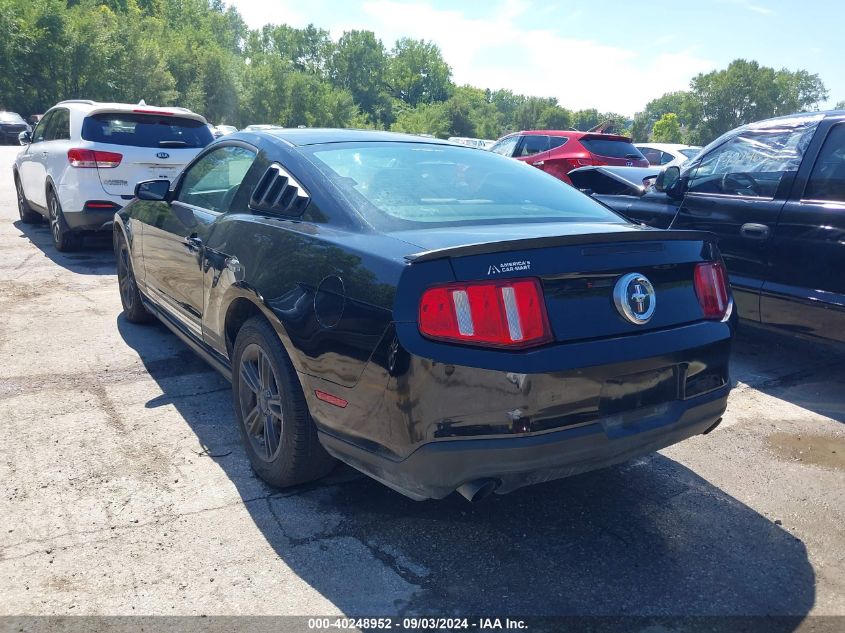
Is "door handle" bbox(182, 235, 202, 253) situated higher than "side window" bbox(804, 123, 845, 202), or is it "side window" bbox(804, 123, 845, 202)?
"side window" bbox(804, 123, 845, 202)

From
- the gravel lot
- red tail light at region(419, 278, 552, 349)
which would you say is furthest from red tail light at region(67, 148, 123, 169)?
red tail light at region(419, 278, 552, 349)

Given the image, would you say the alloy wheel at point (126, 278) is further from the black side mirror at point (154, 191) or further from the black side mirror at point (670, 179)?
the black side mirror at point (670, 179)

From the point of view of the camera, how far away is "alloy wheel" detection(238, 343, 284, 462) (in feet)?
10.6

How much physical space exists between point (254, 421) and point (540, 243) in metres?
1.66

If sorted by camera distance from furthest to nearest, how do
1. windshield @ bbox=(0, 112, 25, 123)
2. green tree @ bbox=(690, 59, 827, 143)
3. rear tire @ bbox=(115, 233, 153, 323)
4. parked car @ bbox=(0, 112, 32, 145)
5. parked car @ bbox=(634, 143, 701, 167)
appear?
green tree @ bbox=(690, 59, 827, 143)
windshield @ bbox=(0, 112, 25, 123)
parked car @ bbox=(0, 112, 32, 145)
parked car @ bbox=(634, 143, 701, 167)
rear tire @ bbox=(115, 233, 153, 323)

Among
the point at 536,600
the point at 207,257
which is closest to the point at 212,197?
the point at 207,257

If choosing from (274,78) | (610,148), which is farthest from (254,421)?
(274,78)

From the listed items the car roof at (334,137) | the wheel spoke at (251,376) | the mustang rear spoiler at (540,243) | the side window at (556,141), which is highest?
the car roof at (334,137)

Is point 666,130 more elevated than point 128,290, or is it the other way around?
point 666,130

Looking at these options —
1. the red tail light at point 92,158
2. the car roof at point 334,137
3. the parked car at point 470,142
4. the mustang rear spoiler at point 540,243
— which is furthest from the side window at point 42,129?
the mustang rear spoiler at point 540,243

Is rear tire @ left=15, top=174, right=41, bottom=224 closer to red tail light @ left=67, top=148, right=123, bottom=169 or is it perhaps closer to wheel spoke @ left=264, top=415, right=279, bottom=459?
red tail light @ left=67, top=148, right=123, bottom=169

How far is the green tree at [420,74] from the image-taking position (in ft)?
399

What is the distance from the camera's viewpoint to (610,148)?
12.9 meters

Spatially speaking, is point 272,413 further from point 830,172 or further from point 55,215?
point 55,215
